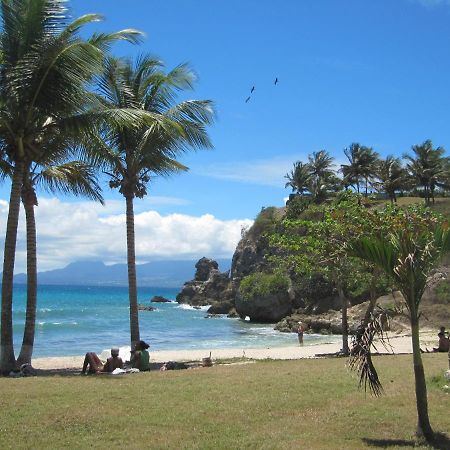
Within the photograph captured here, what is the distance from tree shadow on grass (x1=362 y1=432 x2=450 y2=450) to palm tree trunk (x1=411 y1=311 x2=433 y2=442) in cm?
13

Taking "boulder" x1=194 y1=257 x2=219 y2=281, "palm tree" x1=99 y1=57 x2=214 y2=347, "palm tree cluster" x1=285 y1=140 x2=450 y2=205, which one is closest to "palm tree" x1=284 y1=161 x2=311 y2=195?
"palm tree cluster" x1=285 y1=140 x2=450 y2=205

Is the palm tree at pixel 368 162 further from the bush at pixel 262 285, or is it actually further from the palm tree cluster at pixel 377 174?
the bush at pixel 262 285

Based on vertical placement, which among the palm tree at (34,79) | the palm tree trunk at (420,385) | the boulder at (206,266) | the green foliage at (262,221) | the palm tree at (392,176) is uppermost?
the palm tree at (392,176)

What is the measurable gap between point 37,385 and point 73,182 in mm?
9386

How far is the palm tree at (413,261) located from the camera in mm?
7431

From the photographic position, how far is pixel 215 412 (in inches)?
360

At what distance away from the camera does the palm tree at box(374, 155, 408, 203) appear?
226 ft

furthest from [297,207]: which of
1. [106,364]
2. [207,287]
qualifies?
[106,364]

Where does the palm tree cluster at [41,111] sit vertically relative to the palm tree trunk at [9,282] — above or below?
above

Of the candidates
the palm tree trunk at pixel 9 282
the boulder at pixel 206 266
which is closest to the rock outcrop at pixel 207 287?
the boulder at pixel 206 266

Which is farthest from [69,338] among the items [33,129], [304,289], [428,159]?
[428,159]

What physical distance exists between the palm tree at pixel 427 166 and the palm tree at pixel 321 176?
9989 millimetres

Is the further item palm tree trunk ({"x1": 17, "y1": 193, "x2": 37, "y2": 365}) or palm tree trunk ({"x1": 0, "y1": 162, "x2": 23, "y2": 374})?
A: palm tree trunk ({"x1": 17, "y1": 193, "x2": 37, "y2": 365})

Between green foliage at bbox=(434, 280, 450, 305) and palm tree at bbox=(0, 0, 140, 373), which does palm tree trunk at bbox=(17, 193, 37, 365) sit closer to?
palm tree at bbox=(0, 0, 140, 373)
